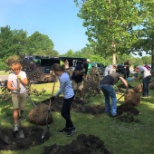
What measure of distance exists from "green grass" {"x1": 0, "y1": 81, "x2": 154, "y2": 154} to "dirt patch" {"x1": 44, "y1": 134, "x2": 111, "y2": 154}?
1.99ft

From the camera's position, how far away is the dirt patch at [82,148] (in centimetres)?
550

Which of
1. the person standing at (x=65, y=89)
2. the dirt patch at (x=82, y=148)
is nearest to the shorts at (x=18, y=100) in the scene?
the person standing at (x=65, y=89)

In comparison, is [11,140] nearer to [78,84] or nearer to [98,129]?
[98,129]

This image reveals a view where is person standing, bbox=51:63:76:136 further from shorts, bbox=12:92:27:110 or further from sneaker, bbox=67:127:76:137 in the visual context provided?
shorts, bbox=12:92:27:110

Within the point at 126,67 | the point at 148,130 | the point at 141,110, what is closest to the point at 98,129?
the point at 148,130

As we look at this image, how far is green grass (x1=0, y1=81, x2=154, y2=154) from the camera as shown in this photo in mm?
6617

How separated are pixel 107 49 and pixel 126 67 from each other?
1266cm

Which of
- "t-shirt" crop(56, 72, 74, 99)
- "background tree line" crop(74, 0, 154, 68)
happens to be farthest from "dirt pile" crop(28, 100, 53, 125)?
"background tree line" crop(74, 0, 154, 68)

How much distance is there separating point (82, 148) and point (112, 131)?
2.61 meters

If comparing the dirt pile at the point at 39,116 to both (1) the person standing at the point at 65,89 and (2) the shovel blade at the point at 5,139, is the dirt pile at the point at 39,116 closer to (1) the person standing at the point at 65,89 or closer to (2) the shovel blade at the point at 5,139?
(1) the person standing at the point at 65,89

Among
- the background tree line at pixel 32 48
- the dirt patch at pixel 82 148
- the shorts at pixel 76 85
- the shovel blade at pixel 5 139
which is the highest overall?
the background tree line at pixel 32 48

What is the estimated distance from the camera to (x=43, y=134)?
289 inches

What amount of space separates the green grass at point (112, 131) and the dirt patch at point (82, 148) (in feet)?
1.99

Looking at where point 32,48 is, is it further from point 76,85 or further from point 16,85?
point 16,85
